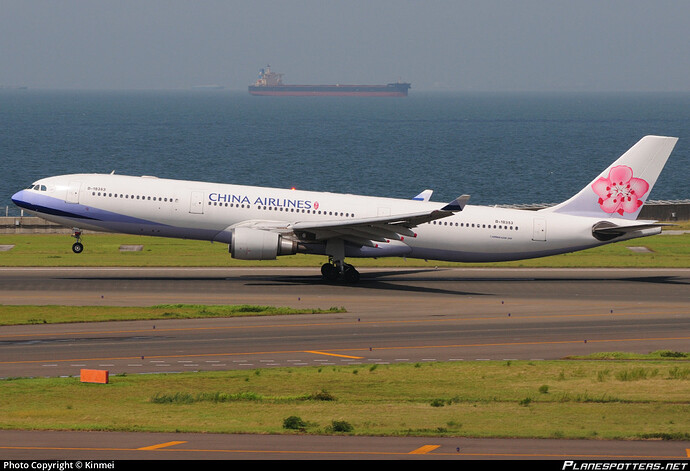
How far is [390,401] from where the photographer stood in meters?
29.1

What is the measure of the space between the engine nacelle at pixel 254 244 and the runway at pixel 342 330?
1886 millimetres

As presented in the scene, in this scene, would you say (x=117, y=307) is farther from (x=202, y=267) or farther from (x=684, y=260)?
(x=684, y=260)

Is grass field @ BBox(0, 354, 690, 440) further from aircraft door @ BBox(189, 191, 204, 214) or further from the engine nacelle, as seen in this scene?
aircraft door @ BBox(189, 191, 204, 214)

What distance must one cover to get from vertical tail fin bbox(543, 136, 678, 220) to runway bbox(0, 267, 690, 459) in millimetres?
4212

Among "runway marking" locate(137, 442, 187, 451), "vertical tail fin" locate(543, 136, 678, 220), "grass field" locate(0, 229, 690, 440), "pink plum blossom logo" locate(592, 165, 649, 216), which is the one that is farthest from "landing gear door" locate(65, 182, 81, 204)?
"runway marking" locate(137, 442, 187, 451)

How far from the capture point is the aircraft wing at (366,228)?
5200 cm

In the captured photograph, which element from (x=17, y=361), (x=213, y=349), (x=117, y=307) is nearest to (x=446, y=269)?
(x=117, y=307)

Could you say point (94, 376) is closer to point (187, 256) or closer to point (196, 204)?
point (196, 204)

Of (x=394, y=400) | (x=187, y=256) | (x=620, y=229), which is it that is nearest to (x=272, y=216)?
(x=187, y=256)

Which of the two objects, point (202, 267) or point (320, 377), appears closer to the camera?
point (320, 377)

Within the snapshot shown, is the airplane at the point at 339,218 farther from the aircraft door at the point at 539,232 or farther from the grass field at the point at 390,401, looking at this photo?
the grass field at the point at 390,401

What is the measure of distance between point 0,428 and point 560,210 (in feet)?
131

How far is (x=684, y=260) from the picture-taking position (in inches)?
2601

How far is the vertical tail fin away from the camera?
187 ft
